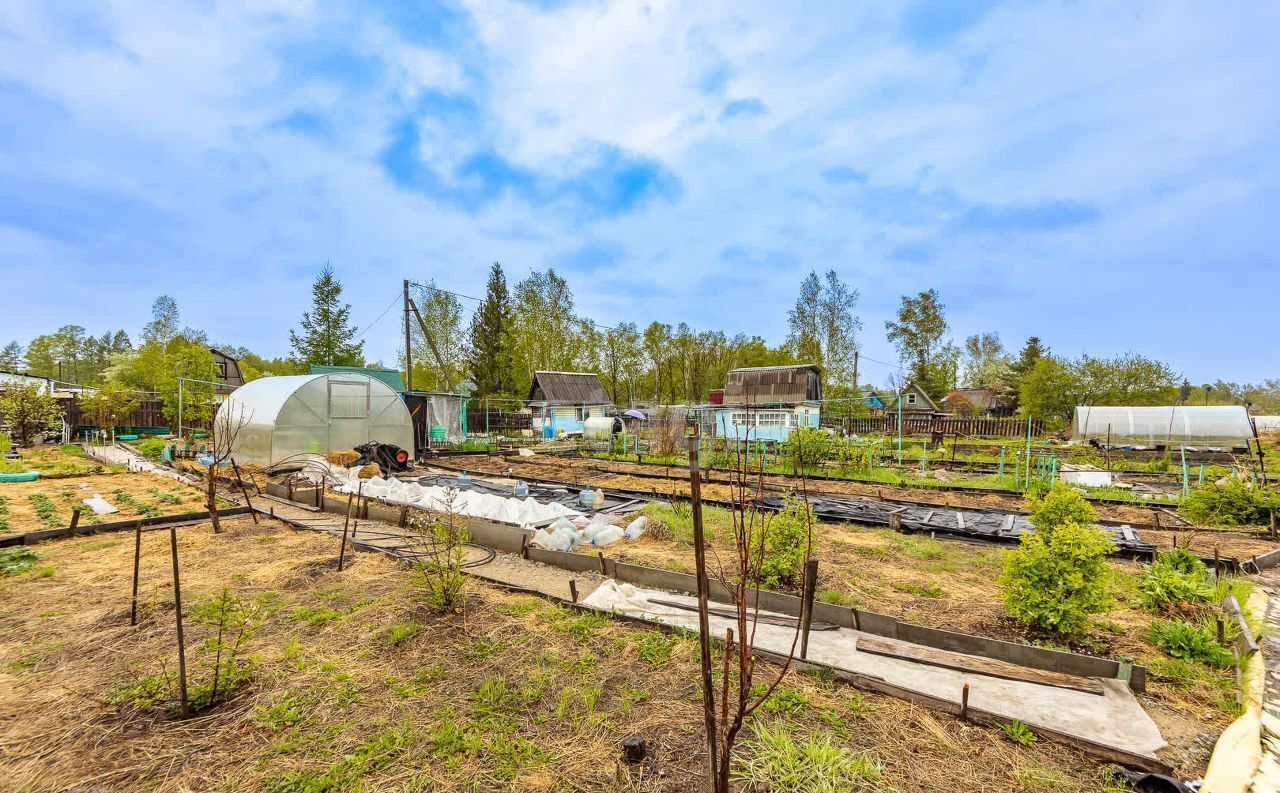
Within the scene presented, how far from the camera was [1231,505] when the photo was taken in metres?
7.80

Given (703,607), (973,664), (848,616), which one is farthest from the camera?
(848,616)

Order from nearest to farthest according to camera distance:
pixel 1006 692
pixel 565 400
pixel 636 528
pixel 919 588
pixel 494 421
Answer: pixel 1006 692 < pixel 919 588 < pixel 636 528 < pixel 494 421 < pixel 565 400

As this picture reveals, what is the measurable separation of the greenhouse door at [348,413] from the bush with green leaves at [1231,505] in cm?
1831

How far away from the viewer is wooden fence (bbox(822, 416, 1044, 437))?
27141 millimetres

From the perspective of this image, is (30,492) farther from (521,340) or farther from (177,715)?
(521,340)

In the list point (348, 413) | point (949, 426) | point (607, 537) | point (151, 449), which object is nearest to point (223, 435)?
point (348, 413)

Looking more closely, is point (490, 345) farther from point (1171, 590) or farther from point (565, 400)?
point (1171, 590)

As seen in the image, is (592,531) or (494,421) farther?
(494,421)

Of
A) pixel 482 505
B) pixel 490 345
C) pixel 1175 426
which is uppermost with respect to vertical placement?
pixel 490 345

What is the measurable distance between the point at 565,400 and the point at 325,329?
50.4 feet

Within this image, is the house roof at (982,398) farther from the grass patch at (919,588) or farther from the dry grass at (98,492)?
the dry grass at (98,492)

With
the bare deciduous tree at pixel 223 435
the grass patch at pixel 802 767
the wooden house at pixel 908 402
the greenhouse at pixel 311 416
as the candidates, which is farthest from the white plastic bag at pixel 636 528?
the wooden house at pixel 908 402

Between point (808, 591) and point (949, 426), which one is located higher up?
point (808, 591)

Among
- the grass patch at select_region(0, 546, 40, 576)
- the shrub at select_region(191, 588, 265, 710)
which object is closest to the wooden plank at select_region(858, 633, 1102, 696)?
the shrub at select_region(191, 588, 265, 710)
